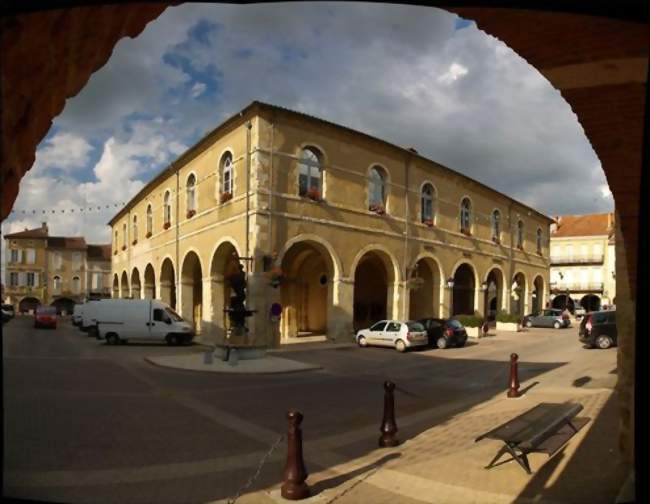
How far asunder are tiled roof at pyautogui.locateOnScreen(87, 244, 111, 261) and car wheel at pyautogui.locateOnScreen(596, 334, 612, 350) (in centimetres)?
6066

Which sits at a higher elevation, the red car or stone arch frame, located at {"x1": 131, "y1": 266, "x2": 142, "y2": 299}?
stone arch frame, located at {"x1": 131, "y1": 266, "x2": 142, "y2": 299}

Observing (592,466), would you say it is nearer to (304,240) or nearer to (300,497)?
(300,497)

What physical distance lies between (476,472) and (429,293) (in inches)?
969

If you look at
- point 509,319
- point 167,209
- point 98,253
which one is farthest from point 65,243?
point 509,319

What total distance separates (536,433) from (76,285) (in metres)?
66.9

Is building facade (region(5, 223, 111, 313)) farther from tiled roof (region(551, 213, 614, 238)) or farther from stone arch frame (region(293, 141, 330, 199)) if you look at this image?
tiled roof (region(551, 213, 614, 238))

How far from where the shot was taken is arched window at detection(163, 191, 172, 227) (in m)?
29.2

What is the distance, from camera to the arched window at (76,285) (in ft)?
205

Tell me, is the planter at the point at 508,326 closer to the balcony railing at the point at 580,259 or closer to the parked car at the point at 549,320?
the parked car at the point at 549,320

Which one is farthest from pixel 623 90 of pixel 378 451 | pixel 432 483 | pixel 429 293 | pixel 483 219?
pixel 483 219

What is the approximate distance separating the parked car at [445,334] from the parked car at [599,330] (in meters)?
4.67

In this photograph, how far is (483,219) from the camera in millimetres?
33438

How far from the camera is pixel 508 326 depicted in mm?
30047

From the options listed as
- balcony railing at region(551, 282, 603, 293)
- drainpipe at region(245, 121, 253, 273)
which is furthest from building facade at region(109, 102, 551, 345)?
balcony railing at region(551, 282, 603, 293)
